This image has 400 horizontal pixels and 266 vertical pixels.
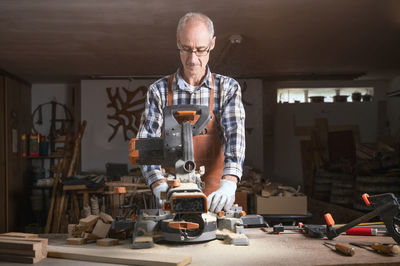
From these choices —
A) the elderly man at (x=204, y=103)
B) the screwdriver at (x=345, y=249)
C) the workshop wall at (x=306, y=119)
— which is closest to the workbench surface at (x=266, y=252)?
the screwdriver at (x=345, y=249)

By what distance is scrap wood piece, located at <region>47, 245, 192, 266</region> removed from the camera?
1308 millimetres

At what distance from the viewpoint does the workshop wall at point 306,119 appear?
816cm

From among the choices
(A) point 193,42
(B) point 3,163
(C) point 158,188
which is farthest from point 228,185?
(B) point 3,163

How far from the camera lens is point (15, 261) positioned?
1.41 metres

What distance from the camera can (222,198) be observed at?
170 cm

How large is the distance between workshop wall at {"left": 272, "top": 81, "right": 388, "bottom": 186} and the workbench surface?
662 centimetres

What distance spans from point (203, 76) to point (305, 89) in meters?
6.94

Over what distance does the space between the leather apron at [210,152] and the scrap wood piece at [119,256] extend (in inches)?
29.6

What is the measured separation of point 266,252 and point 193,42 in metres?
1.07

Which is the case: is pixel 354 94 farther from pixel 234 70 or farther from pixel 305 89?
pixel 234 70

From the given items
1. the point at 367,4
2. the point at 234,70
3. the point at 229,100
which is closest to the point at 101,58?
the point at 234,70

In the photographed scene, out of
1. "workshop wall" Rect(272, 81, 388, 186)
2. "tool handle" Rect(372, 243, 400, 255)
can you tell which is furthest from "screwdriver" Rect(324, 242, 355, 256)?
"workshop wall" Rect(272, 81, 388, 186)

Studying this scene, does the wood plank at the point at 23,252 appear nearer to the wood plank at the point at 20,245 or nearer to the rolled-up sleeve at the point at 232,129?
the wood plank at the point at 20,245

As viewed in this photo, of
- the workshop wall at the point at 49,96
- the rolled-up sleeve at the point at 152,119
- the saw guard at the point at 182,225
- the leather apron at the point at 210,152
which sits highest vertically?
the workshop wall at the point at 49,96
